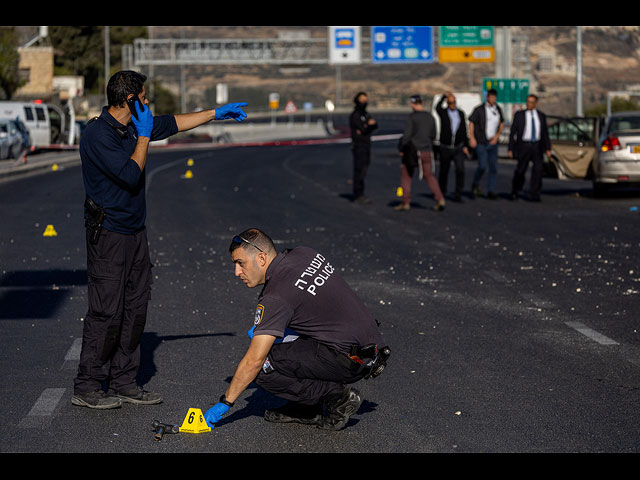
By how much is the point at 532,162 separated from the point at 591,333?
12.3 m

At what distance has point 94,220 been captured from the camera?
6.73 metres

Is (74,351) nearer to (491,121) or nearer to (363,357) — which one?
(363,357)

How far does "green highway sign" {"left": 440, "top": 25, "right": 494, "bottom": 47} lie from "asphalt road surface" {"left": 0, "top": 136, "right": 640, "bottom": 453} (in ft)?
125

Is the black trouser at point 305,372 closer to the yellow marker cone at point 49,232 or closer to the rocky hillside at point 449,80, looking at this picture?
the yellow marker cone at point 49,232

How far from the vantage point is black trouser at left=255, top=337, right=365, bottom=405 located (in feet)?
20.1

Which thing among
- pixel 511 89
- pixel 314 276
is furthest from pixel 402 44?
pixel 314 276

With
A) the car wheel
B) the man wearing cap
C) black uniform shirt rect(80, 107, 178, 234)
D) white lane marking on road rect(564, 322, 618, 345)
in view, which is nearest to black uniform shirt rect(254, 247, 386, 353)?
black uniform shirt rect(80, 107, 178, 234)

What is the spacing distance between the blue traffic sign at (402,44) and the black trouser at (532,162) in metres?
44.6

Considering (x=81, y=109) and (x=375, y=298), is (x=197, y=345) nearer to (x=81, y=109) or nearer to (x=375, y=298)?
(x=375, y=298)

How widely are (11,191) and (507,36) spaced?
33965mm

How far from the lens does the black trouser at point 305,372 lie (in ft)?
20.1

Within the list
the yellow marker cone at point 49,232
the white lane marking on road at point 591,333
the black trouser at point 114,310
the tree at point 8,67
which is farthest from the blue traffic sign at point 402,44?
the black trouser at point 114,310
